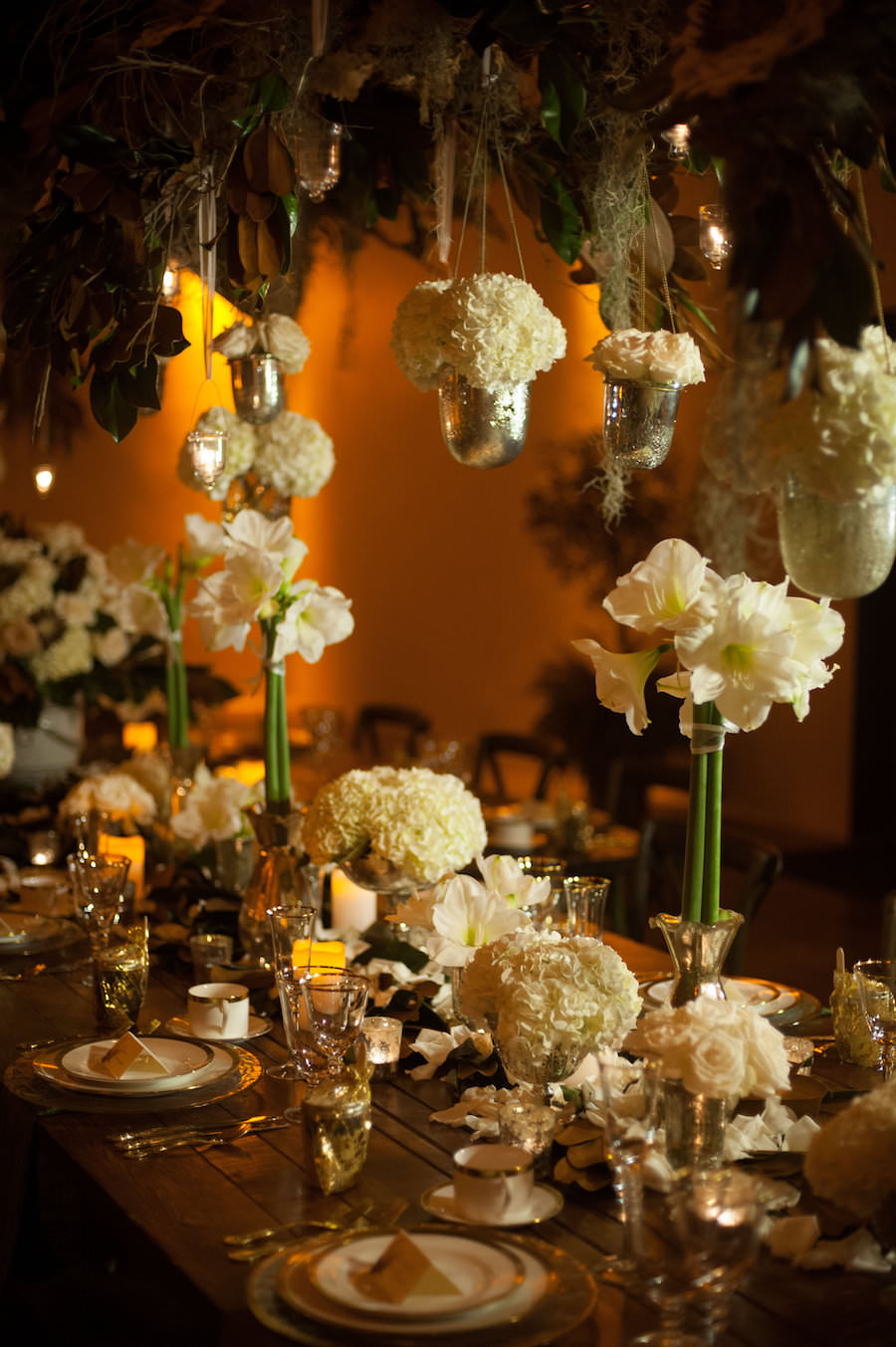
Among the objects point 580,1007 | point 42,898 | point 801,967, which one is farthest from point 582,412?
point 580,1007

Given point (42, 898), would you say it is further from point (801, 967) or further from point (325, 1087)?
point (801, 967)

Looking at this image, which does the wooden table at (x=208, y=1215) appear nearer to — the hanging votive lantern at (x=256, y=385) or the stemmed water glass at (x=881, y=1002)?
the stemmed water glass at (x=881, y=1002)

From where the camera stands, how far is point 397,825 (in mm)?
1931

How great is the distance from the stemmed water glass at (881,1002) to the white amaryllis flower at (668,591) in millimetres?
477

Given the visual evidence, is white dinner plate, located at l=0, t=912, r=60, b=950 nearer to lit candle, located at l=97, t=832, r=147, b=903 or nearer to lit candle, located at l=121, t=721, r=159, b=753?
lit candle, located at l=97, t=832, r=147, b=903

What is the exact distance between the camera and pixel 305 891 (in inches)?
84.0

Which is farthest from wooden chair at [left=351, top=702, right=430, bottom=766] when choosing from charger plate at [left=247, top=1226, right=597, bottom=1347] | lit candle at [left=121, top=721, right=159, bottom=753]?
charger plate at [left=247, top=1226, right=597, bottom=1347]

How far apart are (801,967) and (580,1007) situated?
137 inches

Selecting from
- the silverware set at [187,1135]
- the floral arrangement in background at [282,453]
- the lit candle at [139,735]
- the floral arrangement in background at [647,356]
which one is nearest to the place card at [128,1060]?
the silverware set at [187,1135]

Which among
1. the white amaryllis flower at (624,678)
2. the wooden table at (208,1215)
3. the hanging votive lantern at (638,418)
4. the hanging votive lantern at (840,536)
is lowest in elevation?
the wooden table at (208,1215)

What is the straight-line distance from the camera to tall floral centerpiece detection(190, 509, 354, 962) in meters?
2.12

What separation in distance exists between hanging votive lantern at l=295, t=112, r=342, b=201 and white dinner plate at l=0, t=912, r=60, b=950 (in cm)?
120

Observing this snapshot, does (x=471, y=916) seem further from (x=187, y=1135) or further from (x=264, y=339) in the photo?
(x=264, y=339)

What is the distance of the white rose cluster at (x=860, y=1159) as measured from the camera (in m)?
1.12
